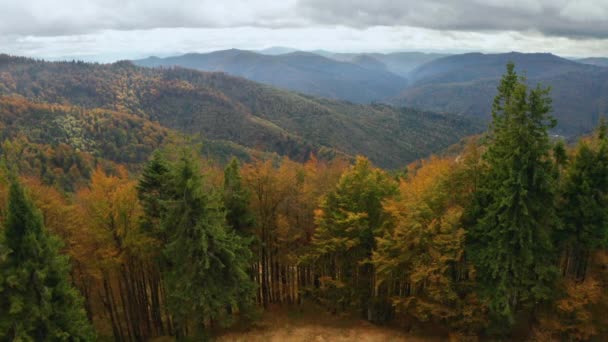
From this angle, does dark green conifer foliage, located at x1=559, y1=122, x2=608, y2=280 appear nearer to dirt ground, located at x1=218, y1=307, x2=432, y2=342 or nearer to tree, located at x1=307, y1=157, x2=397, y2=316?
tree, located at x1=307, y1=157, x2=397, y2=316

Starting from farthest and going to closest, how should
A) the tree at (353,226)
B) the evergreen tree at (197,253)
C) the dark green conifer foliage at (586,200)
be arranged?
1. the tree at (353,226)
2. the evergreen tree at (197,253)
3. the dark green conifer foliage at (586,200)

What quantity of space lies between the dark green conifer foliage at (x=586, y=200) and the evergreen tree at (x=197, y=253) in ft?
66.3

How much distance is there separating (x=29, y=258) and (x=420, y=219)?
828 inches

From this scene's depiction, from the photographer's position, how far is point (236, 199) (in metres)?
27.4

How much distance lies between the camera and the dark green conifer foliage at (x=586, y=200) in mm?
22406

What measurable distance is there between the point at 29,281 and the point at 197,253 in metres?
8.41

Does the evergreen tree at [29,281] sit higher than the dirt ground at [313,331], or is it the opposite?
the evergreen tree at [29,281]

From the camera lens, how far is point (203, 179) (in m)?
23.6

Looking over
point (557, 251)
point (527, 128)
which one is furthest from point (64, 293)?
point (557, 251)

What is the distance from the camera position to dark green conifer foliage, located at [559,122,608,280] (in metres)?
22.4

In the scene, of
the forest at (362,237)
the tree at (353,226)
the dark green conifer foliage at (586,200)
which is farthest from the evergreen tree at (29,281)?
the dark green conifer foliage at (586,200)

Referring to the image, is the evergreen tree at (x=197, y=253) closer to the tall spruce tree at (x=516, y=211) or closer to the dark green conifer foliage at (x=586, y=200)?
the tall spruce tree at (x=516, y=211)

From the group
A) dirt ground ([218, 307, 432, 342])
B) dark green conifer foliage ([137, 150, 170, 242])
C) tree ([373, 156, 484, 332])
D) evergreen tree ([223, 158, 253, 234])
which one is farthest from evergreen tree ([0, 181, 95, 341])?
tree ([373, 156, 484, 332])

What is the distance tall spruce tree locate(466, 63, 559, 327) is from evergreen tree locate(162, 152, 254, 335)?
1511cm
